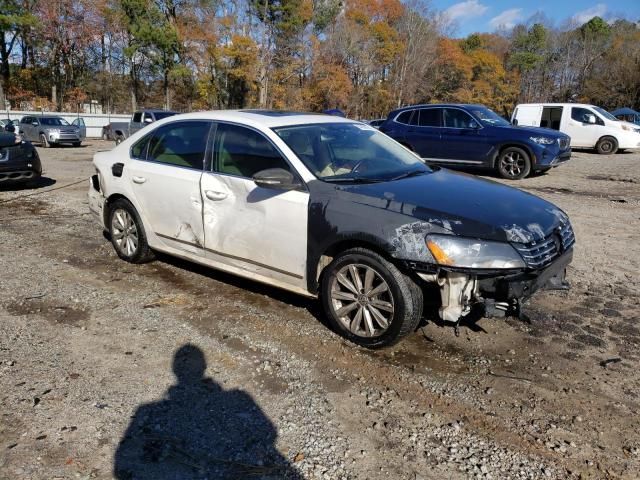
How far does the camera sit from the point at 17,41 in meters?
41.1

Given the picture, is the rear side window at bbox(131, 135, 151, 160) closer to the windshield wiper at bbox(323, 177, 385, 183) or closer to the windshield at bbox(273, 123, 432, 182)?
the windshield at bbox(273, 123, 432, 182)

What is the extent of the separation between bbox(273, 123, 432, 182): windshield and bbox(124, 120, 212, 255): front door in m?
0.91

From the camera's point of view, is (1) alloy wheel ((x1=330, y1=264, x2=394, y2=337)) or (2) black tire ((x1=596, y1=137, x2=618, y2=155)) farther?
(2) black tire ((x1=596, y1=137, x2=618, y2=155))

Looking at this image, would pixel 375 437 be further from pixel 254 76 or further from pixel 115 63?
pixel 115 63

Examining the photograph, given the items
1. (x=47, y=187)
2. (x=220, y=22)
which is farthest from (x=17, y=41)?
(x=47, y=187)

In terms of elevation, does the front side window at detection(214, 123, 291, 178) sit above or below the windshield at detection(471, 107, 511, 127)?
below

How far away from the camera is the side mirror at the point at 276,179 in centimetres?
373

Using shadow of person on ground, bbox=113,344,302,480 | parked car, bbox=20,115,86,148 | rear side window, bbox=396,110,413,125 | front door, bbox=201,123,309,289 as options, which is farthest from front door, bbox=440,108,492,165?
parked car, bbox=20,115,86,148

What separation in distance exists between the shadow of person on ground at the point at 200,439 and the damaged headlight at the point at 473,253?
4.77ft

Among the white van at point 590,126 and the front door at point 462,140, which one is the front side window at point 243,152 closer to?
the front door at point 462,140

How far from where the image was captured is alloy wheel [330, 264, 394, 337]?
11.4ft

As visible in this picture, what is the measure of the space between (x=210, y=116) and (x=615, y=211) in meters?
6.98

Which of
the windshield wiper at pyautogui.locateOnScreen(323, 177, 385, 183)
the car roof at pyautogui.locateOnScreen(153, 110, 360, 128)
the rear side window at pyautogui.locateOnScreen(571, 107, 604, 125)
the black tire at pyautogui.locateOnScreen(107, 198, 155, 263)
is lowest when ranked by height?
the black tire at pyautogui.locateOnScreen(107, 198, 155, 263)

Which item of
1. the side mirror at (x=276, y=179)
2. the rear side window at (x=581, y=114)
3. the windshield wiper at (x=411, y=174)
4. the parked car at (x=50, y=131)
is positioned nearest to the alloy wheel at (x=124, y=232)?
the side mirror at (x=276, y=179)
